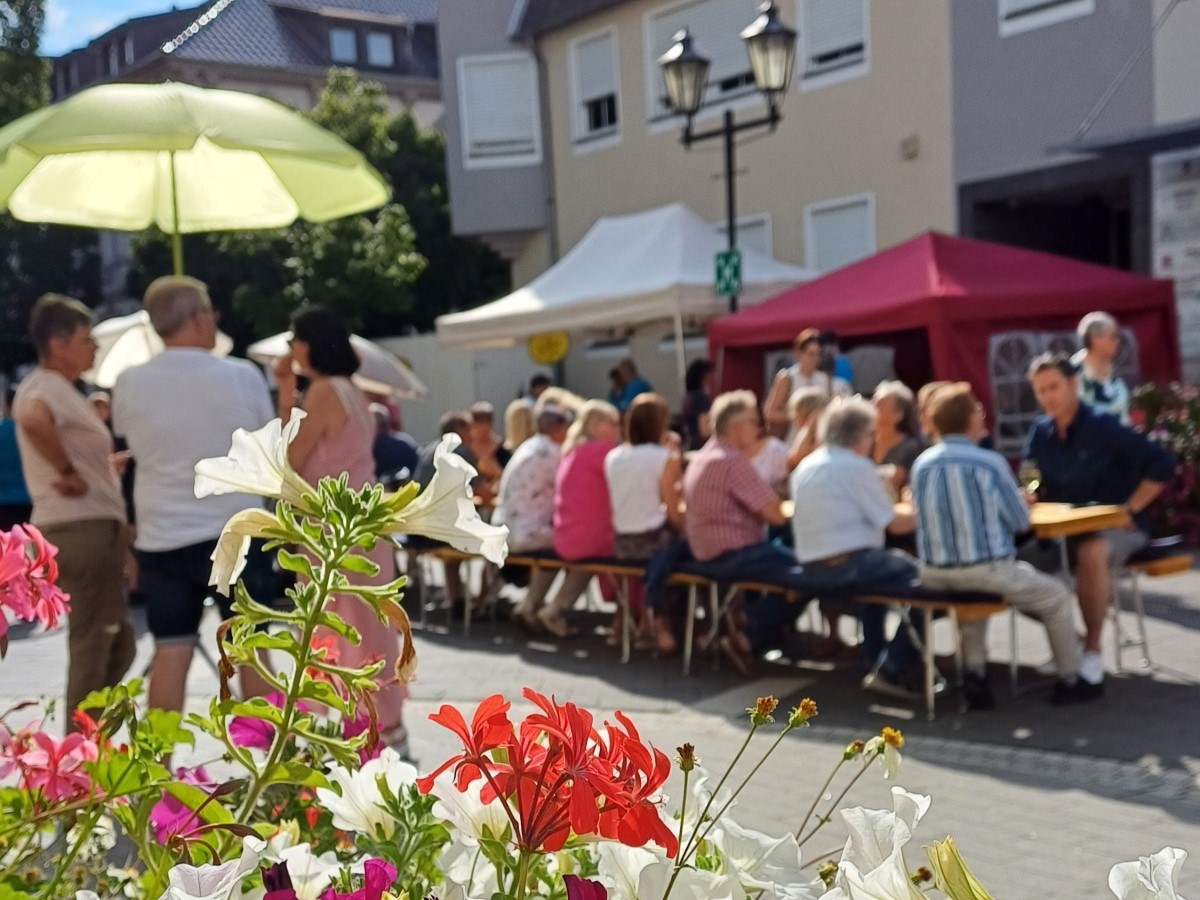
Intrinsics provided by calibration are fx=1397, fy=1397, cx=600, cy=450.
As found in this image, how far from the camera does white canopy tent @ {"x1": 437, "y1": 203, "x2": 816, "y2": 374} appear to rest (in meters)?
13.0

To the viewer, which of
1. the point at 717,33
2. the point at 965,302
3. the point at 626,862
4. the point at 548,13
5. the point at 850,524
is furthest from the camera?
the point at 548,13

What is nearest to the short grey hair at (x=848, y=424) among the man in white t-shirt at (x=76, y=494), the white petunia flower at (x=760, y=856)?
the man in white t-shirt at (x=76, y=494)

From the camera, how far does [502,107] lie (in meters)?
21.9

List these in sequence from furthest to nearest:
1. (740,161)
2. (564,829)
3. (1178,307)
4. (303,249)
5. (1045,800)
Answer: (303,249), (740,161), (1178,307), (1045,800), (564,829)

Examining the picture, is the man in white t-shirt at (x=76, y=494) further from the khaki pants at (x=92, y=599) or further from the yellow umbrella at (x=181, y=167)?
the yellow umbrella at (x=181, y=167)

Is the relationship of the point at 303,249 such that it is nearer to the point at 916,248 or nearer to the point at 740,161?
the point at 740,161

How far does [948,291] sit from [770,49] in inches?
106

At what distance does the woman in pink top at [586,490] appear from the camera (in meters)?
8.23


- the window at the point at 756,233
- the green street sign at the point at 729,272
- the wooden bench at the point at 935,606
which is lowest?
the wooden bench at the point at 935,606

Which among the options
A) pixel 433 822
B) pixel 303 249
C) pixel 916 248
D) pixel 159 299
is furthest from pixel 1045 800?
pixel 303 249

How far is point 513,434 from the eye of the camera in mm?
9742

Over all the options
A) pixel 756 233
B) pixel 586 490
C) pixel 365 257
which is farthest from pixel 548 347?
pixel 365 257

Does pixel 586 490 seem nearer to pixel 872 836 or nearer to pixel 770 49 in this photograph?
pixel 770 49

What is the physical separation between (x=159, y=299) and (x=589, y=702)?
3001mm
